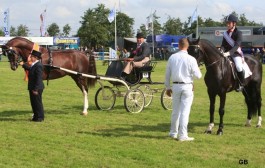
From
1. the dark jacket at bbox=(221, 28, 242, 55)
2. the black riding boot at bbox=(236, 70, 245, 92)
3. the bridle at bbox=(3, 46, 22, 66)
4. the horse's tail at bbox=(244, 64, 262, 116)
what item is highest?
the dark jacket at bbox=(221, 28, 242, 55)

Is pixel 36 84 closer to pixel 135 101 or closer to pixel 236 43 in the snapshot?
pixel 135 101

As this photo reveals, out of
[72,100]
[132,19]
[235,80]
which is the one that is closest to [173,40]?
[132,19]

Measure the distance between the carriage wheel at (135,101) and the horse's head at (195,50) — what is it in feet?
12.0

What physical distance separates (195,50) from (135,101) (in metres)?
3.95

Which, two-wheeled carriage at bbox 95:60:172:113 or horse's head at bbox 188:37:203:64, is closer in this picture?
horse's head at bbox 188:37:203:64

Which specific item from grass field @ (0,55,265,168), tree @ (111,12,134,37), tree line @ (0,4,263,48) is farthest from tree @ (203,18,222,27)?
grass field @ (0,55,265,168)

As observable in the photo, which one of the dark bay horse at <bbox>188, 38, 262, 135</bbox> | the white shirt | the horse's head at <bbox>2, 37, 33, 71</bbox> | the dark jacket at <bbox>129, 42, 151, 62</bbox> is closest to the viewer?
the white shirt

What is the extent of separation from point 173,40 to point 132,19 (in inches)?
1552

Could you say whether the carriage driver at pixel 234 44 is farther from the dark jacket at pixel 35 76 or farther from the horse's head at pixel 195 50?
the dark jacket at pixel 35 76

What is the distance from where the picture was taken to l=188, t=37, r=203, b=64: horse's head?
29.7 ft

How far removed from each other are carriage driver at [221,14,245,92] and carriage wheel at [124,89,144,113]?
3.41 metres

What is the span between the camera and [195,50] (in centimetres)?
905

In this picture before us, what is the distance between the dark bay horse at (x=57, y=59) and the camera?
1112 cm

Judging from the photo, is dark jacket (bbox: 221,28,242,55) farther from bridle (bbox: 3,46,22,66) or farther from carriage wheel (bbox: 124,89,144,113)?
bridle (bbox: 3,46,22,66)
